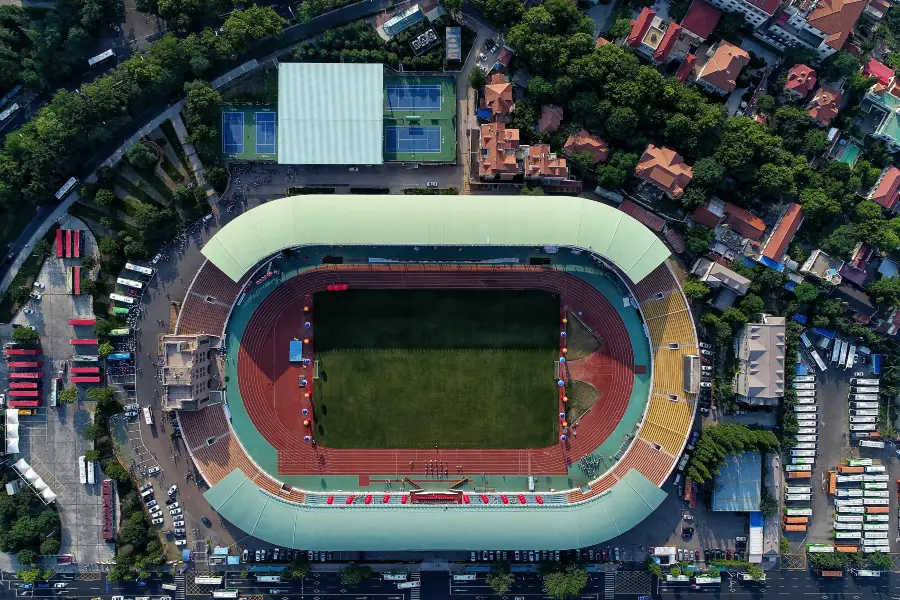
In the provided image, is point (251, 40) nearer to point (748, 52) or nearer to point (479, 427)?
point (479, 427)

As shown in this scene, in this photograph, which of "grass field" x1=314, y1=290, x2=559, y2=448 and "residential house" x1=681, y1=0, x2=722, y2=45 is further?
"grass field" x1=314, y1=290, x2=559, y2=448

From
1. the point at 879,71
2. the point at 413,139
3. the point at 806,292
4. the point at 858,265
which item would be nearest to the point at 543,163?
the point at 413,139

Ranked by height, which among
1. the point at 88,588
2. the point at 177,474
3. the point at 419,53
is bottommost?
the point at 88,588

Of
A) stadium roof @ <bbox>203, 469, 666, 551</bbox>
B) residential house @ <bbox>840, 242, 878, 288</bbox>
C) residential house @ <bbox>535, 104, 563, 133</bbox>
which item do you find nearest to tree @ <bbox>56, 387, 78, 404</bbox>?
stadium roof @ <bbox>203, 469, 666, 551</bbox>

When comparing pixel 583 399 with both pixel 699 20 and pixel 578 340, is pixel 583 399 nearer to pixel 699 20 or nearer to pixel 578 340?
pixel 578 340

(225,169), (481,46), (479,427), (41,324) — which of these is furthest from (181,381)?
(481,46)

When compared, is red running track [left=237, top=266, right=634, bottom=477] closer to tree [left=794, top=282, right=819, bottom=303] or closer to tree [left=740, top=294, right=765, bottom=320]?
tree [left=740, top=294, right=765, bottom=320]
